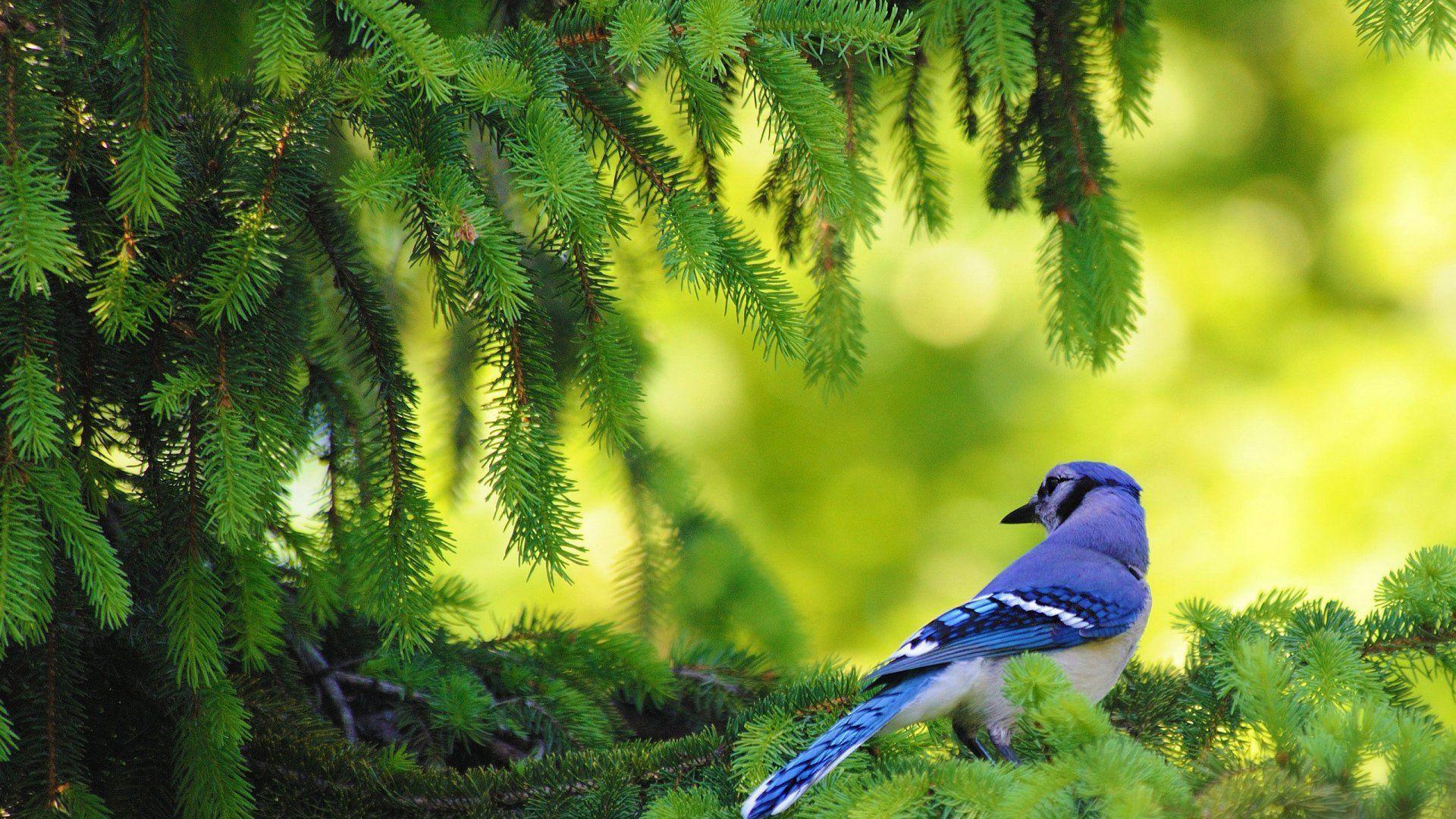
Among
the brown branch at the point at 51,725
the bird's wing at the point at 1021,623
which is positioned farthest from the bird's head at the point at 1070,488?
the brown branch at the point at 51,725

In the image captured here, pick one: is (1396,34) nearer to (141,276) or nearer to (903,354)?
(141,276)

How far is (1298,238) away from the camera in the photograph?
14.6ft

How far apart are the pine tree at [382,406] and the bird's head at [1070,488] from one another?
57 centimetres

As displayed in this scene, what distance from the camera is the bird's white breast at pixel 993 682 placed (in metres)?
1.81

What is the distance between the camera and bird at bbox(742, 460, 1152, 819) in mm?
1563

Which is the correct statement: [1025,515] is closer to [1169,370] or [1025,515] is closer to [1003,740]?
[1003,740]

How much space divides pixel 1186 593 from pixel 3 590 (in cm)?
368

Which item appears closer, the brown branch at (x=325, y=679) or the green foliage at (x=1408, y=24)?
the green foliage at (x=1408, y=24)

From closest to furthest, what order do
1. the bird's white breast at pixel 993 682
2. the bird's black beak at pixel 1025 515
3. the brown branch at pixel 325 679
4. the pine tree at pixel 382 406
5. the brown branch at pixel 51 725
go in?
the pine tree at pixel 382 406 → the brown branch at pixel 51 725 → the bird's white breast at pixel 993 682 → the brown branch at pixel 325 679 → the bird's black beak at pixel 1025 515

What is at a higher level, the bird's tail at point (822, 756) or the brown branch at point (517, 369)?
the brown branch at point (517, 369)

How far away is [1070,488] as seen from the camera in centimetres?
259

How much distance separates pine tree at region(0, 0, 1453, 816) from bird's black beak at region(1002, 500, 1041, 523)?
73cm

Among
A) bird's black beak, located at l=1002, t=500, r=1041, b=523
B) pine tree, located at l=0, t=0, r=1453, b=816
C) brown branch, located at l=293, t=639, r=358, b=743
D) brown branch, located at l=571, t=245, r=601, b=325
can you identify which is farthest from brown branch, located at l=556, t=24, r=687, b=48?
bird's black beak, located at l=1002, t=500, r=1041, b=523

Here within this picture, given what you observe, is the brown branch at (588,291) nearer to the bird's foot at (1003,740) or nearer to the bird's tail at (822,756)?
the bird's tail at (822,756)
